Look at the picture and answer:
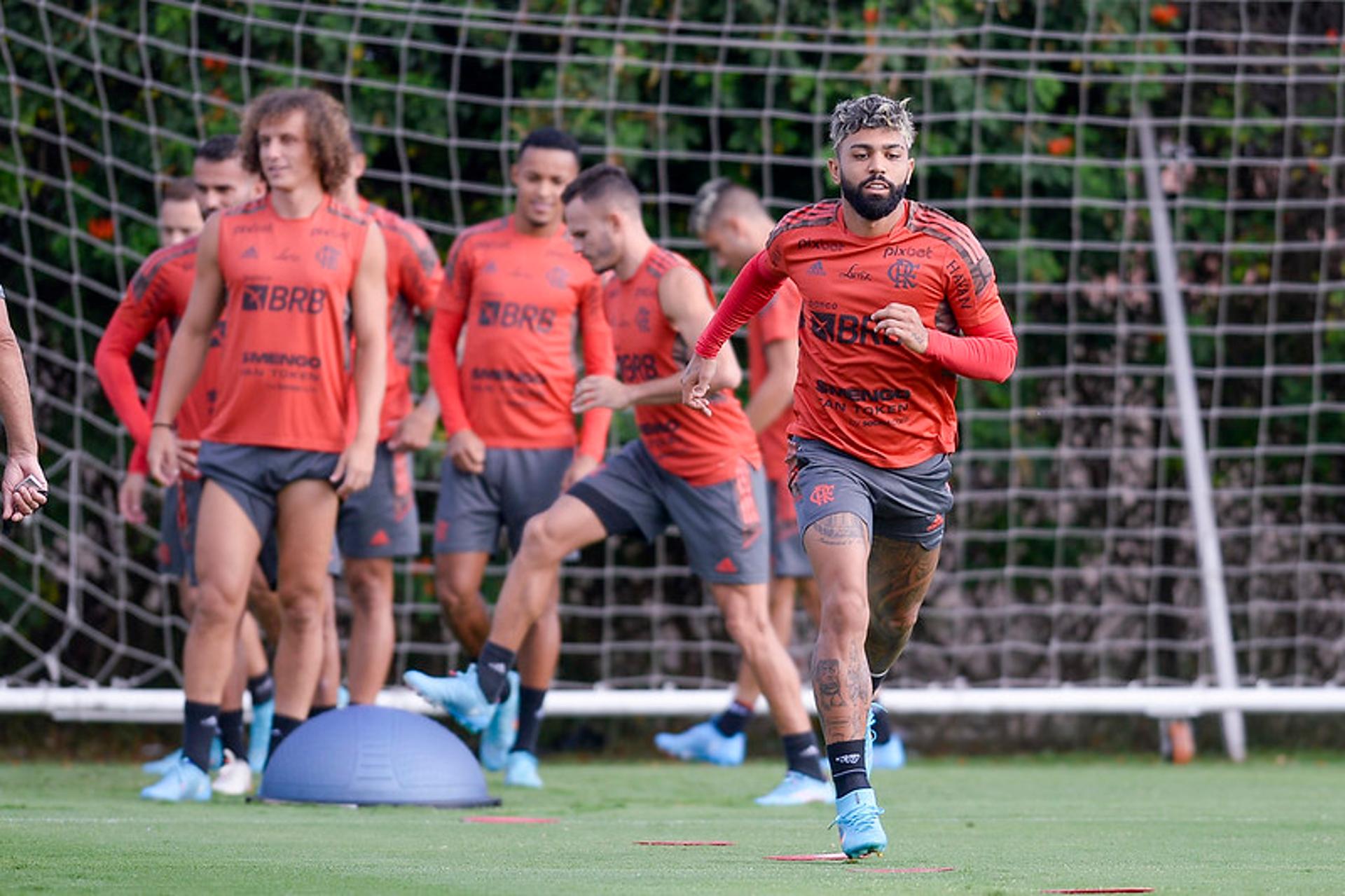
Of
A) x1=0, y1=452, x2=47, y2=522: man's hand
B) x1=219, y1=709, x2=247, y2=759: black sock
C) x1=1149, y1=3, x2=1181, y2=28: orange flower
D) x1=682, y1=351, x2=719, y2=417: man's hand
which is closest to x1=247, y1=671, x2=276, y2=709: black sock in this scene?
x1=219, y1=709, x2=247, y2=759: black sock

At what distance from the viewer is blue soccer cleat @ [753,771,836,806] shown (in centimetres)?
738

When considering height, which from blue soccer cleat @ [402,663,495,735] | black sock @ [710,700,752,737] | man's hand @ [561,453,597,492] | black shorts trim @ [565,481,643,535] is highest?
man's hand @ [561,453,597,492]

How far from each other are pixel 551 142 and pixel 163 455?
200 cm

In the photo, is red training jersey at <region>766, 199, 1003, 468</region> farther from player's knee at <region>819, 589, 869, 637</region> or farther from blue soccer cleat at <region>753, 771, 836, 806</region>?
blue soccer cleat at <region>753, 771, 836, 806</region>

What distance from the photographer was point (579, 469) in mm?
8172

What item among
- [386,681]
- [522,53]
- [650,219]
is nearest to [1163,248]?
→ [650,219]

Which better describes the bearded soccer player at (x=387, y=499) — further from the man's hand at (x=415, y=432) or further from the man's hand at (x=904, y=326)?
the man's hand at (x=904, y=326)

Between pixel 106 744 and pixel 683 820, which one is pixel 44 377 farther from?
pixel 683 820

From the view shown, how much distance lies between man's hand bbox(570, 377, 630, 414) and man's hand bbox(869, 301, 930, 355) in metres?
1.90

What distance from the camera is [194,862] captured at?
15.7ft

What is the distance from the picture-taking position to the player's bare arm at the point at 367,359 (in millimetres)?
7055

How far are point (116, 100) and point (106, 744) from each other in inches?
129

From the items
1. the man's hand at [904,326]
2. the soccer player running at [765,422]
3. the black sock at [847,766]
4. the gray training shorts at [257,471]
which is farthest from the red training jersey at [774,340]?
the black sock at [847,766]

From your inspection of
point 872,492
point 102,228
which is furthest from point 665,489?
point 102,228
